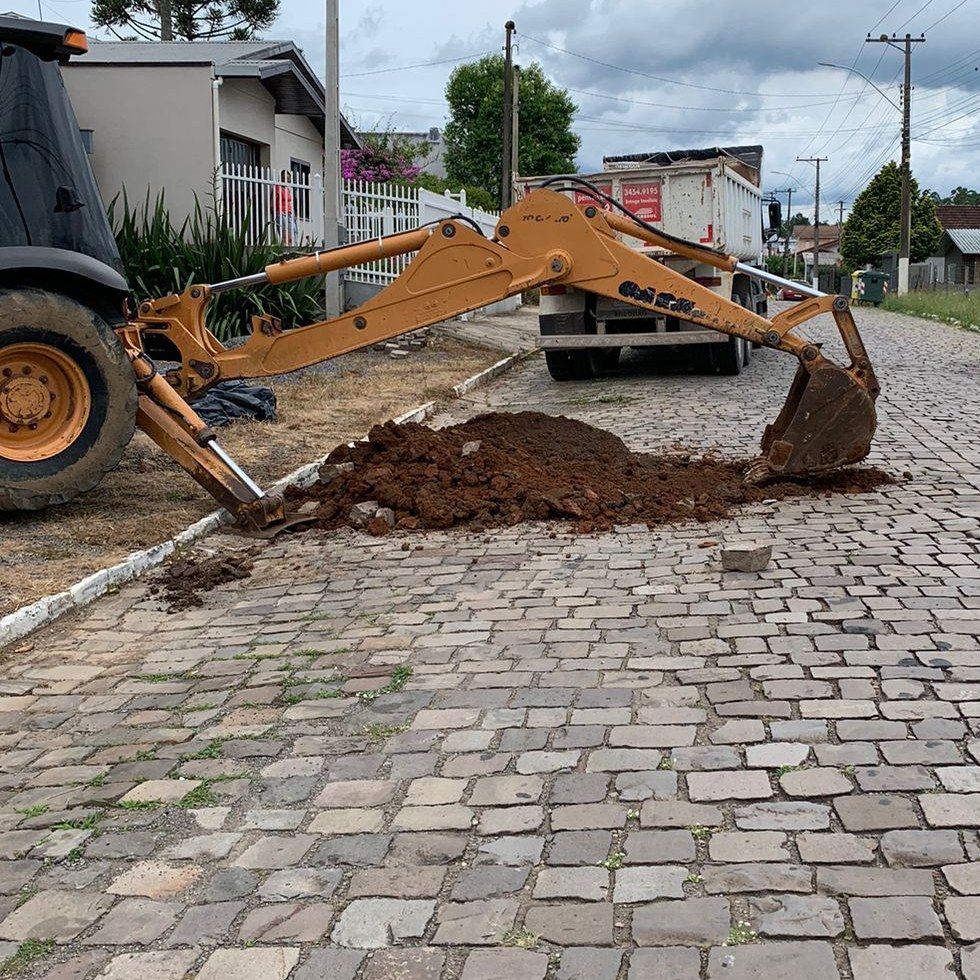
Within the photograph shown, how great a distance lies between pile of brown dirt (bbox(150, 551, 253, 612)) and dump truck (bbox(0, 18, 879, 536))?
75 centimetres

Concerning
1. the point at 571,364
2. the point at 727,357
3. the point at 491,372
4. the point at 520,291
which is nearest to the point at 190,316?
the point at 520,291

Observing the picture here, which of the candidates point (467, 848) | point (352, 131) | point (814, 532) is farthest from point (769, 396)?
point (352, 131)

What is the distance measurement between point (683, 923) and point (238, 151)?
70.5 feet

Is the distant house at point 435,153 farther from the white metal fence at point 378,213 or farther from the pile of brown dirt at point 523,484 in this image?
the pile of brown dirt at point 523,484

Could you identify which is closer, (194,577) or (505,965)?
(505,965)

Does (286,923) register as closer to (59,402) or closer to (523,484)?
(59,402)

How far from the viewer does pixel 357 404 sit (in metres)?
12.9

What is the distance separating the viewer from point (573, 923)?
10.0 feet

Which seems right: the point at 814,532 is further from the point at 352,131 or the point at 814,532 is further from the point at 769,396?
the point at 352,131

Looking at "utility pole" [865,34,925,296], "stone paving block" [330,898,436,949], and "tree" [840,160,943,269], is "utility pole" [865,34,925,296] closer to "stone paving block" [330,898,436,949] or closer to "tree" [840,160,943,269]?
"tree" [840,160,943,269]

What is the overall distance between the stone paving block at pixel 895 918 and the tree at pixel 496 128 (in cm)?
6170

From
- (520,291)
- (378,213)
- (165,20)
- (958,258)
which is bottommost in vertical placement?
(520,291)

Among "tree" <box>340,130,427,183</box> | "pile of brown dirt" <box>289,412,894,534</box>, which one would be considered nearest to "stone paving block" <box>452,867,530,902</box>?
"pile of brown dirt" <box>289,412,894,534</box>

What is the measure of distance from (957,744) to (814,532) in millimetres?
3162
